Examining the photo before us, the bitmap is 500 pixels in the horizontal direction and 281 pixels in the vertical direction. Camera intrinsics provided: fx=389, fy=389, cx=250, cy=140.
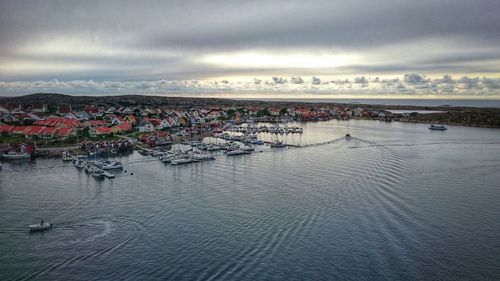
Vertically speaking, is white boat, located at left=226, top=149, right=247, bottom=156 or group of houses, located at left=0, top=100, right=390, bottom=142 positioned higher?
group of houses, located at left=0, top=100, right=390, bottom=142

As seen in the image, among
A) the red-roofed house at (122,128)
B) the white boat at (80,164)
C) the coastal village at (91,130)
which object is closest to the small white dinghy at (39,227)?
the white boat at (80,164)

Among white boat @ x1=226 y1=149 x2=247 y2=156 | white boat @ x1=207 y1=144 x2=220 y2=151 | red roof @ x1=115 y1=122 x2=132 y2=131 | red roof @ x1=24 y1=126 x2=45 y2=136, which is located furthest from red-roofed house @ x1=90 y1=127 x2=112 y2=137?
white boat @ x1=226 y1=149 x2=247 y2=156

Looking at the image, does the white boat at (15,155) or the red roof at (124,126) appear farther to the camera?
the red roof at (124,126)

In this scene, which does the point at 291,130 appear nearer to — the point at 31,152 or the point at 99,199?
the point at 31,152

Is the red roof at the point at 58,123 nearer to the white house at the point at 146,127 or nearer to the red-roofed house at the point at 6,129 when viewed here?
the red-roofed house at the point at 6,129

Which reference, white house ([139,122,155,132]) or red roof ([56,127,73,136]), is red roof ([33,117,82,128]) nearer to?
red roof ([56,127,73,136])

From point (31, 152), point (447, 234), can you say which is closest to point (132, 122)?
point (31, 152)

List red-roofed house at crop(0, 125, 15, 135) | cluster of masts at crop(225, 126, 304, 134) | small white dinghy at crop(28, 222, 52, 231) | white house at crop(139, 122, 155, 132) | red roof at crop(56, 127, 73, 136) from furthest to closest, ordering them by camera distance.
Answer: cluster of masts at crop(225, 126, 304, 134) → white house at crop(139, 122, 155, 132) → red-roofed house at crop(0, 125, 15, 135) → red roof at crop(56, 127, 73, 136) → small white dinghy at crop(28, 222, 52, 231)

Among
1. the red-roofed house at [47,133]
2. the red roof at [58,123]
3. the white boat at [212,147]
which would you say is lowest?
the white boat at [212,147]
